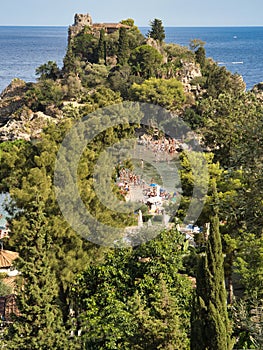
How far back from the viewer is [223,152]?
2291 cm

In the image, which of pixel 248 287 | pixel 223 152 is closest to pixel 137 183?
pixel 223 152

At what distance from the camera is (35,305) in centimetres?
946

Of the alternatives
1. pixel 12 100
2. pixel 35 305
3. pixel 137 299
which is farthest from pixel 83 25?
pixel 137 299

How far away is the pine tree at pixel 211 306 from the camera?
8.12 meters

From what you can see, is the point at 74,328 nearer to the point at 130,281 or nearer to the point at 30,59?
the point at 130,281

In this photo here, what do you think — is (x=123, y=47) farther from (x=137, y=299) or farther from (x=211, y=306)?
(x=211, y=306)

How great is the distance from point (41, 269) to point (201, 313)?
2928mm

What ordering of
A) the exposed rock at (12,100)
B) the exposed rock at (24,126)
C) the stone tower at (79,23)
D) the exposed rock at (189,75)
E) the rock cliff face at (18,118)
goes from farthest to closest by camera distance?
the stone tower at (79,23)
the exposed rock at (12,100)
the exposed rock at (189,75)
the rock cliff face at (18,118)
the exposed rock at (24,126)

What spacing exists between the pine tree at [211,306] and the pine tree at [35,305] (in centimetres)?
263

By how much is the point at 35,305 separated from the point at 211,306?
3.12 m

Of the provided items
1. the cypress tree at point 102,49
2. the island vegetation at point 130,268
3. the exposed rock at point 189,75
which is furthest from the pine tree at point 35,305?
the cypress tree at point 102,49

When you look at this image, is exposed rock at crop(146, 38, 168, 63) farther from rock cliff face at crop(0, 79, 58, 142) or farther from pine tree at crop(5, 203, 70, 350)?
pine tree at crop(5, 203, 70, 350)

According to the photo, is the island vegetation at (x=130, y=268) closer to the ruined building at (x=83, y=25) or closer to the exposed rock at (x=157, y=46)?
the exposed rock at (x=157, y=46)

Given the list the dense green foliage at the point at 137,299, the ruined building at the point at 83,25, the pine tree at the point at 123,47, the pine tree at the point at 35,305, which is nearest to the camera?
the dense green foliage at the point at 137,299
